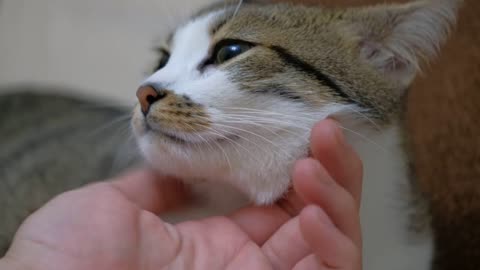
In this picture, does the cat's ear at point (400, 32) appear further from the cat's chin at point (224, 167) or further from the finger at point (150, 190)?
the finger at point (150, 190)

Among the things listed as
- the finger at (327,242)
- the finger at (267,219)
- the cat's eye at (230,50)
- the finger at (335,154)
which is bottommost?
the finger at (267,219)

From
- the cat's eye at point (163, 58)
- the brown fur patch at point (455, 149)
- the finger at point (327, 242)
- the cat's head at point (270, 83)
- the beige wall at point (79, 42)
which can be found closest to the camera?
the finger at point (327, 242)

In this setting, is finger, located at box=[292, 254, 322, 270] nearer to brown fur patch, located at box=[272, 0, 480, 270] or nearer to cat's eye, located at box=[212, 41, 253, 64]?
cat's eye, located at box=[212, 41, 253, 64]

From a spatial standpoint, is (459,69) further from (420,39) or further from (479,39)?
(420,39)

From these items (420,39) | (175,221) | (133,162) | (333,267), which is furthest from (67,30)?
(333,267)

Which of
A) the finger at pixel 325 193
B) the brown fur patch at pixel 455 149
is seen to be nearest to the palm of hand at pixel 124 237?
the finger at pixel 325 193

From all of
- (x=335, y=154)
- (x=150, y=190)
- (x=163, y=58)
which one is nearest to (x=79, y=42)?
(x=163, y=58)
